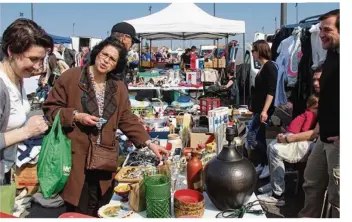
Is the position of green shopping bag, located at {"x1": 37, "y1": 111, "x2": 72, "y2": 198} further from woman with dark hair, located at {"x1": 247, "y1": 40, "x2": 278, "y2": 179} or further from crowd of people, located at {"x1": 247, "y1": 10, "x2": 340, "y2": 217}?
woman with dark hair, located at {"x1": 247, "y1": 40, "x2": 278, "y2": 179}

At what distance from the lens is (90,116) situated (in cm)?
206

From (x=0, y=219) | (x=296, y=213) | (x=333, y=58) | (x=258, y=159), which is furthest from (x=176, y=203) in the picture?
(x=258, y=159)

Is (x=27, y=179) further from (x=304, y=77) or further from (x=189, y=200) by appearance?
(x=304, y=77)

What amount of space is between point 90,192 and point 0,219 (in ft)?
3.17

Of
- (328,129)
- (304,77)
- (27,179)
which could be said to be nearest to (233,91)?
(304,77)

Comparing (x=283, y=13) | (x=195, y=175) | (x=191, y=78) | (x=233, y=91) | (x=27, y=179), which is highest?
(x=283, y=13)

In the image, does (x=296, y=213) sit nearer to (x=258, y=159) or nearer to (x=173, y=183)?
(x=258, y=159)

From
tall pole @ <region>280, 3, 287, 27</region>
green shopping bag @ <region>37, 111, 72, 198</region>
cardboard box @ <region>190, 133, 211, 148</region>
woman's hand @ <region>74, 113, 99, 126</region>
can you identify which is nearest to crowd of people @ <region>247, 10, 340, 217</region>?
cardboard box @ <region>190, 133, 211, 148</region>

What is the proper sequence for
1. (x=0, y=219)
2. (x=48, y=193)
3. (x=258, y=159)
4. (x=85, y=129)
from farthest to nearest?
(x=258, y=159)
(x=85, y=129)
(x=48, y=193)
(x=0, y=219)

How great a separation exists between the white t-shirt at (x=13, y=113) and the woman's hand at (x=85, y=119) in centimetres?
33

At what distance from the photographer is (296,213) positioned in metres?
3.23

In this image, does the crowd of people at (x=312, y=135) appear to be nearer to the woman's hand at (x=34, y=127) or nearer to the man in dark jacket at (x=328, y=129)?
the man in dark jacket at (x=328, y=129)

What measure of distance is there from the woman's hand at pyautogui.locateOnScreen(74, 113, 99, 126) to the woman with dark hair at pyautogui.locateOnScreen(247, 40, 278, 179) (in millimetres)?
2318

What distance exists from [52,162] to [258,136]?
2.78 metres
